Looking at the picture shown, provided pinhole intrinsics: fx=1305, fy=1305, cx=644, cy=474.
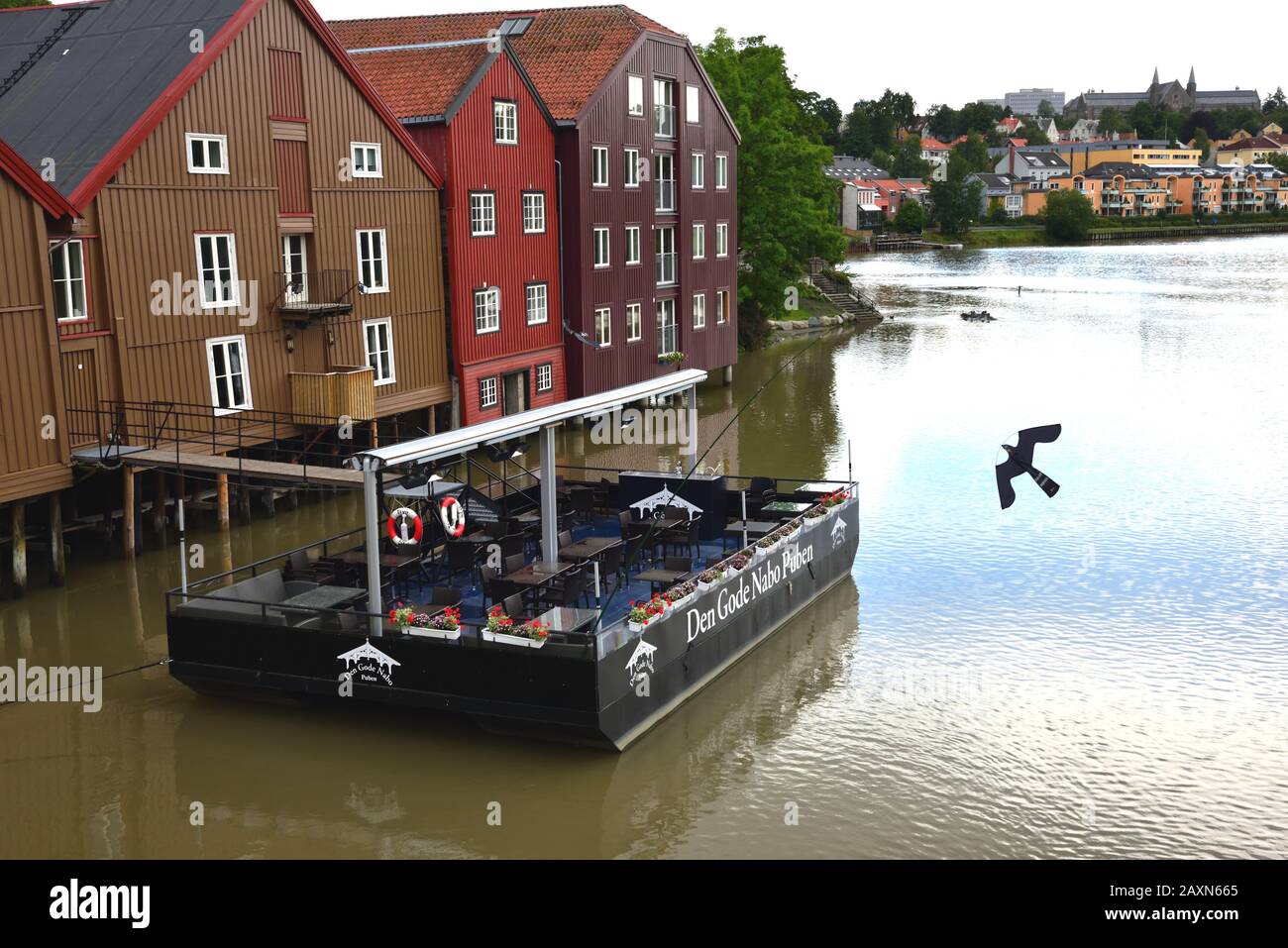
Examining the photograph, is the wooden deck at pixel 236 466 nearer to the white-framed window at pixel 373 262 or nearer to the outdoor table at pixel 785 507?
the outdoor table at pixel 785 507

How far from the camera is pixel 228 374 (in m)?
30.5

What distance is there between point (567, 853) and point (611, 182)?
32.0 metres

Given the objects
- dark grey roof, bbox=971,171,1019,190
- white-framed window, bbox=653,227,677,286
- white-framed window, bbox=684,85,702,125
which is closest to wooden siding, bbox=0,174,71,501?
white-framed window, bbox=653,227,677,286

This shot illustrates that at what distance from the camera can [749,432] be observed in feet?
149

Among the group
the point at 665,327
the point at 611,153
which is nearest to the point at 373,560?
the point at 611,153

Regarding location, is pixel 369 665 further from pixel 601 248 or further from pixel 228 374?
pixel 601 248

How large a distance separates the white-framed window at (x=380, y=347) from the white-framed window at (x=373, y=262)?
930 mm

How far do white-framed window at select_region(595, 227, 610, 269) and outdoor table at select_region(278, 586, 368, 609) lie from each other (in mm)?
25383

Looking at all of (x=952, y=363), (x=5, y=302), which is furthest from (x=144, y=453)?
(x=952, y=363)

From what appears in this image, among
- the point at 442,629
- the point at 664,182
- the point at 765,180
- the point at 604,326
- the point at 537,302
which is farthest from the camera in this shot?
the point at 765,180

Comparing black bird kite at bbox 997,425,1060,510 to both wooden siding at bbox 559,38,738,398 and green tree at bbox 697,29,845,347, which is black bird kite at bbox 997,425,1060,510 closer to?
wooden siding at bbox 559,38,738,398

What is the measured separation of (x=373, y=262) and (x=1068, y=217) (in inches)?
5800
